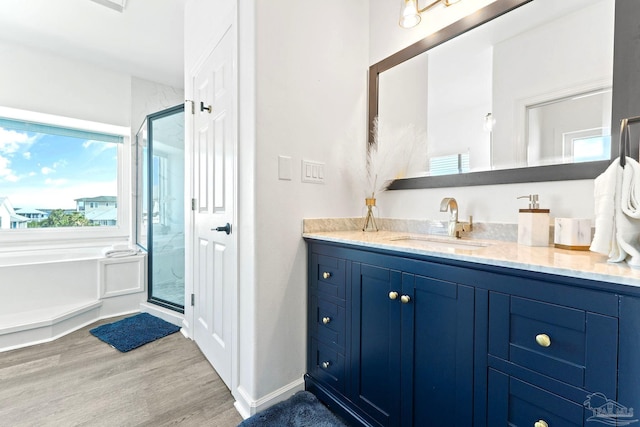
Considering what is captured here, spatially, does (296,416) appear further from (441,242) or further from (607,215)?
(607,215)

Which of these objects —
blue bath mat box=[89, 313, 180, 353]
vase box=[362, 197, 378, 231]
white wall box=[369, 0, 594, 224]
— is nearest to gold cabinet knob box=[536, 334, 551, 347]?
white wall box=[369, 0, 594, 224]

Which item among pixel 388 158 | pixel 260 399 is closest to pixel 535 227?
pixel 388 158

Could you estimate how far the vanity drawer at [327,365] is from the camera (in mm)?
1316

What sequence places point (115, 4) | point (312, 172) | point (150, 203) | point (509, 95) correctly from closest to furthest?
point (509, 95) < point (312, 172) < point (115, 4) < point (150, 203)

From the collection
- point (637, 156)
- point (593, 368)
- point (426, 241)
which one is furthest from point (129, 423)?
point (637, 156)

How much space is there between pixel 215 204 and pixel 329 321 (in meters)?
0.98

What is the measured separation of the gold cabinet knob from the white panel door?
4.08 ft

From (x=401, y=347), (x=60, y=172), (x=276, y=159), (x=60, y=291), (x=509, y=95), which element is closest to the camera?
(x=401, y=347)

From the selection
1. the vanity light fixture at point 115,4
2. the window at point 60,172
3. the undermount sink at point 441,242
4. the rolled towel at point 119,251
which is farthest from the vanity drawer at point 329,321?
the window at point 60,172

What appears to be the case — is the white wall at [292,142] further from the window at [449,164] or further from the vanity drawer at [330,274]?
the window at [449,164]

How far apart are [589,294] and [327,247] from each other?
930mm

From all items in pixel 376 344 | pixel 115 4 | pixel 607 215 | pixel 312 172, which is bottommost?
pixel 376 344

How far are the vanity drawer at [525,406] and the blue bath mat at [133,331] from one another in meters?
2.24

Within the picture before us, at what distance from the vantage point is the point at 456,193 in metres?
1.45
